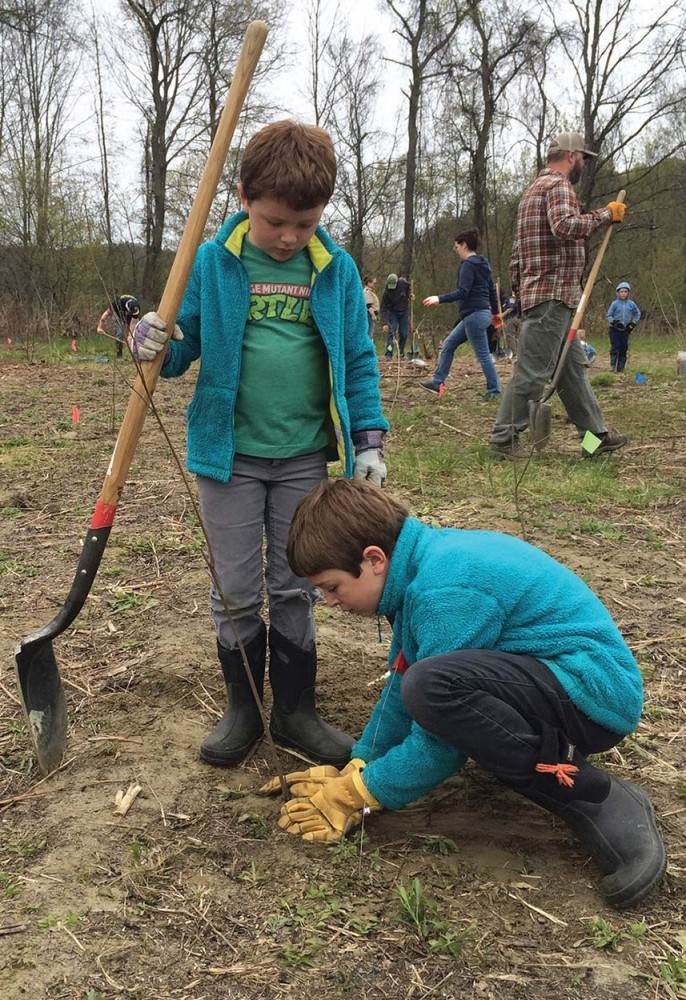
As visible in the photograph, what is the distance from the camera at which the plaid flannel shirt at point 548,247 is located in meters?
5.34

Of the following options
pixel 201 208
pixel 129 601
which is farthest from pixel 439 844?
pixel 129 601

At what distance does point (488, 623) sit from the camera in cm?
189

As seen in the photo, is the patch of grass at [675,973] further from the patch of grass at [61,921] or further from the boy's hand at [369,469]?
the boy's hand at [369,469]

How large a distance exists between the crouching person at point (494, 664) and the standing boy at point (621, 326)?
1048 cm

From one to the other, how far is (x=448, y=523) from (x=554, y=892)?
8.64 feet

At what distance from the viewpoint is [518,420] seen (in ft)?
19.2

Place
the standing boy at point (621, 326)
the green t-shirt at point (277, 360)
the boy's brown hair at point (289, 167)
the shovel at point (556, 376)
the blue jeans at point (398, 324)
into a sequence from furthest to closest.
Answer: the blue jeans at point (398, 324)
the standing boy at point (621, 326)
the shovel at point (556, 376)
the green t-shirt at point (277, 360)
the boy's brown hair at point (289, 167)

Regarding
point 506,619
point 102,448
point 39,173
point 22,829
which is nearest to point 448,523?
point 506,619

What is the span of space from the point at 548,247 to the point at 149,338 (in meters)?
4.13

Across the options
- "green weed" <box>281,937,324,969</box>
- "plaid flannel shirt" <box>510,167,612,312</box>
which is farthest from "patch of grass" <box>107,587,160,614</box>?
"plaid flannel shirt" <box>510,167,612,312</box>

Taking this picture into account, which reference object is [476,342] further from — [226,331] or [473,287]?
[226,331]

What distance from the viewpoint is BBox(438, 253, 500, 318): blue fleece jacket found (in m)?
8.30

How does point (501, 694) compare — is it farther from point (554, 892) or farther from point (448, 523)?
point (448, 523)

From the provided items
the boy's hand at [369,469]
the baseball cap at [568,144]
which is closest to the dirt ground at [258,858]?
the boy's hand at [369,469]
